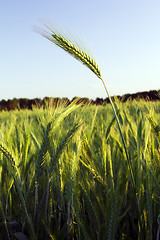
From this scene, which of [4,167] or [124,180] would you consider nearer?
[124,180]

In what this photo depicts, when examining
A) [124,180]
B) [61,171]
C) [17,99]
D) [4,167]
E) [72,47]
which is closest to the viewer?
[72,47]

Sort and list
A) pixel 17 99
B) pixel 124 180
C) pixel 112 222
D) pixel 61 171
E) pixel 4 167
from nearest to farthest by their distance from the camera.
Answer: pixel 112 222 → pixel 61 171 → pixel 124 180 → pixel 4 167 → pixel 17 99

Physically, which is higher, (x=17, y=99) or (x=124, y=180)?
(x=17, y=99)

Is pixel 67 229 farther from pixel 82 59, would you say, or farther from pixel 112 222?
pixel 82 59

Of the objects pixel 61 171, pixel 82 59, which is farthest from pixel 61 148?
pixel 82 59

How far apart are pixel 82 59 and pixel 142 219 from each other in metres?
0.61

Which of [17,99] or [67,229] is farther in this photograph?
[17,99]

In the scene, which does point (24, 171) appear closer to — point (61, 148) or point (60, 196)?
point (60, 196)

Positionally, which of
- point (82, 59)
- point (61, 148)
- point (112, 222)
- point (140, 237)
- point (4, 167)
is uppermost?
point (82, 59)

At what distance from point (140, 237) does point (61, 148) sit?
45 centimetres

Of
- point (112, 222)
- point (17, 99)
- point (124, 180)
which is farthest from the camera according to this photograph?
point (17, 99)

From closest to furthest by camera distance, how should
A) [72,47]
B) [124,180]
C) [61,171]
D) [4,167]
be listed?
1. [72,47]
2. [61,171]
3. [124,180]
4. [4,167]

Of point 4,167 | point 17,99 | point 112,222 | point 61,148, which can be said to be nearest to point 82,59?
point 61,148

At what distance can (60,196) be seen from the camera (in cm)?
97
